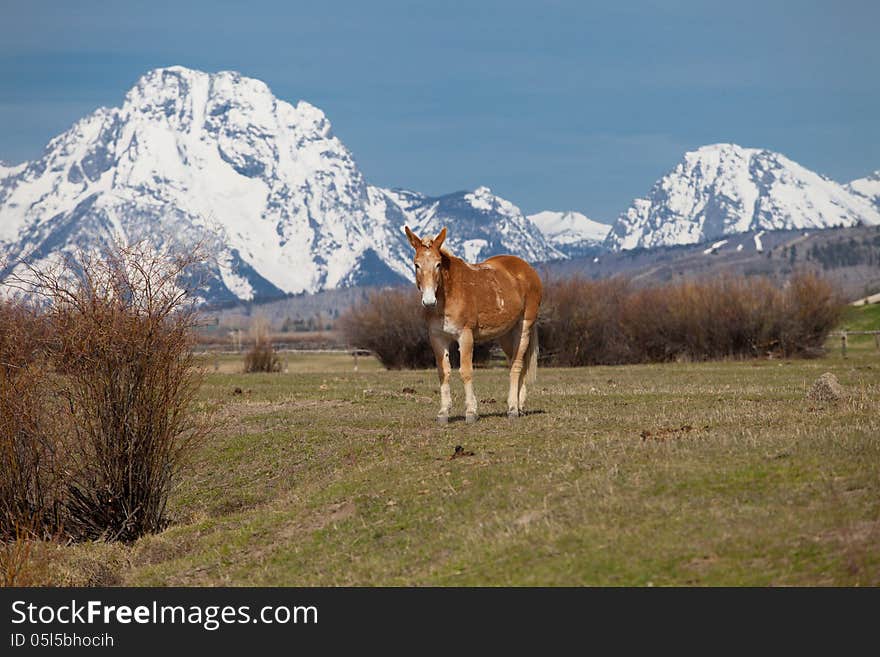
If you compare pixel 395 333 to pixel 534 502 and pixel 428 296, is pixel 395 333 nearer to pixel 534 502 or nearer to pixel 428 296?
pixel 428 296

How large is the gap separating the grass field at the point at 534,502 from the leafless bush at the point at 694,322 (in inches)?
1472

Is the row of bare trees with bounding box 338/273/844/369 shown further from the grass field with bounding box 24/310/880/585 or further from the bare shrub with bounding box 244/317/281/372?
the grass field with bounding box 24/310/880/585

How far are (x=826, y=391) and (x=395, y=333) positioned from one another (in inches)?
1762

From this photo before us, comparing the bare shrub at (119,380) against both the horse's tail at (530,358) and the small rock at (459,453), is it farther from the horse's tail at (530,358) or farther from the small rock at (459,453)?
the horse's tail at (530,358)

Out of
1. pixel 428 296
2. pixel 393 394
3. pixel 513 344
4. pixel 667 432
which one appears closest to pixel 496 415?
pixel 513 344

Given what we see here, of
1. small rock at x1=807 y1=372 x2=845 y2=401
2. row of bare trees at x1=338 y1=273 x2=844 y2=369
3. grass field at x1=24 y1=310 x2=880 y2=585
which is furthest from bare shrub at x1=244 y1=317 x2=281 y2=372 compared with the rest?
small rock at x1=807 y1=372 x2=845 y2=401

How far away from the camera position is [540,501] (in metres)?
15.5

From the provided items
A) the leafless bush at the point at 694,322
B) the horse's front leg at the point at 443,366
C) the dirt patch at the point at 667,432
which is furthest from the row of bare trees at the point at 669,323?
the dirt patch at the point at 667,432

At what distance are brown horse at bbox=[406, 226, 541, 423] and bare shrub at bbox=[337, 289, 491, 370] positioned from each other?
133 feet

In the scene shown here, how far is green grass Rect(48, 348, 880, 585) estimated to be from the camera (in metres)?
12.9

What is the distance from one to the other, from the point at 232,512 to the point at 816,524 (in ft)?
34.3

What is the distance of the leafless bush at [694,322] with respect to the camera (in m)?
62.5
